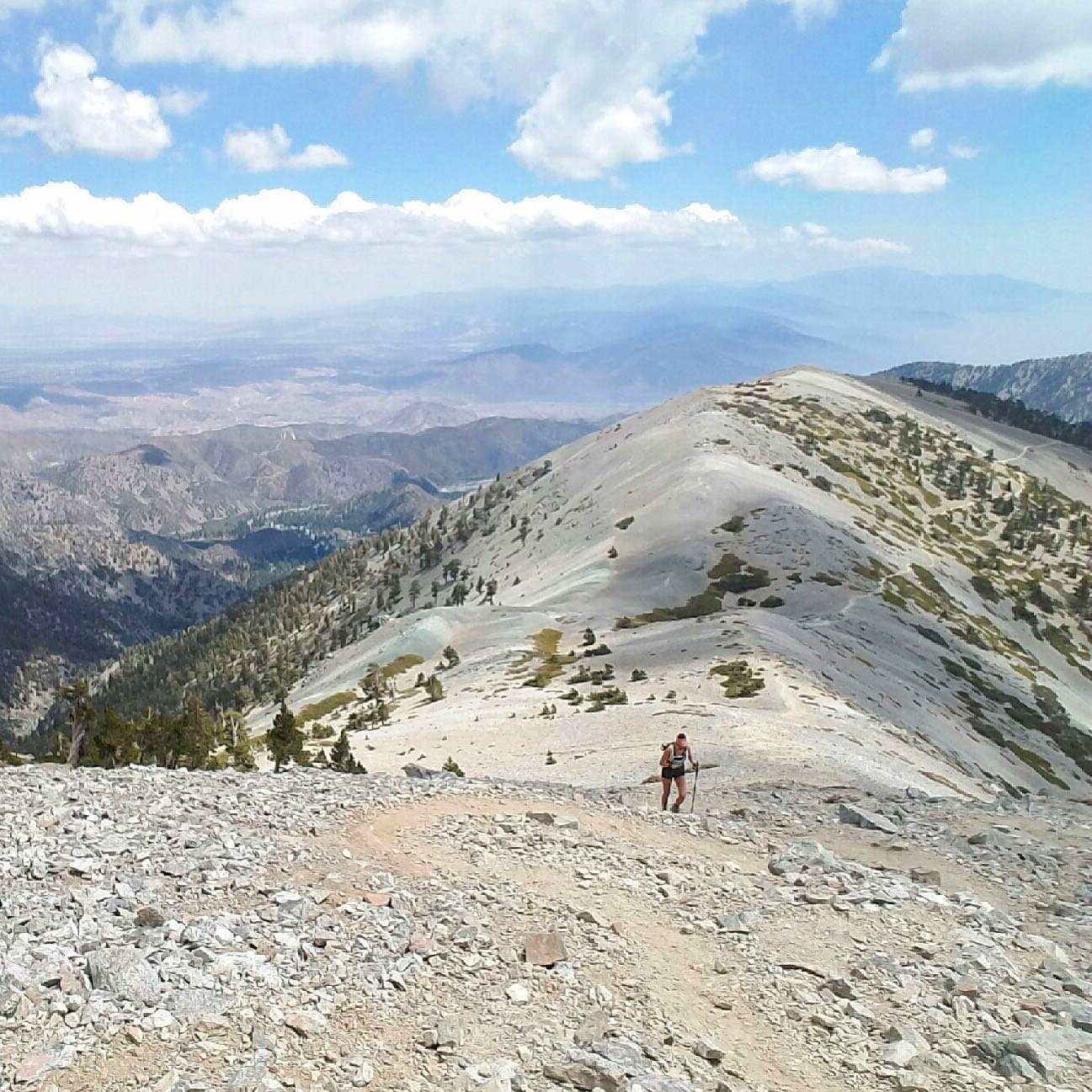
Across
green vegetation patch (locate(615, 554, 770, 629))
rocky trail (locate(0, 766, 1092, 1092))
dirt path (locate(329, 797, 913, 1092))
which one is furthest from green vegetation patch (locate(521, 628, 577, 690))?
rocky trail (locate(0, 766, 1092, 1092))

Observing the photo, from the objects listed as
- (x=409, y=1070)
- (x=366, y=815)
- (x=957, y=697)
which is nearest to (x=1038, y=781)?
(x=957, y=697)

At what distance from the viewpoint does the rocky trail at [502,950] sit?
35.3ft

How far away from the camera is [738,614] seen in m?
62.5

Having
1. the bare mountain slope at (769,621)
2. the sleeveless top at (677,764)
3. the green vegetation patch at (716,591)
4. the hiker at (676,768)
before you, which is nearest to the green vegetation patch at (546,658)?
the bare mountain slope at (769,621)

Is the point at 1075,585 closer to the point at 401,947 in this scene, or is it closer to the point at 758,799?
the point at 758,799

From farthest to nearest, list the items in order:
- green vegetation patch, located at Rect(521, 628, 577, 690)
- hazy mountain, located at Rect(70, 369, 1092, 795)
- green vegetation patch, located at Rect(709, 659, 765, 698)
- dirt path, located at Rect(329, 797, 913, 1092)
→ green vegetation patch, located at Rect(521, 628, 577, 690) → green vegetation patch, located at Rect(709, 659, 765, 698) → hazy mountain, located at Rect(70, 369, 1092, 795) → dirt path, located at Rect(329, 797, 913, 1092)

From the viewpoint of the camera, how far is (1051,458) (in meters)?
194

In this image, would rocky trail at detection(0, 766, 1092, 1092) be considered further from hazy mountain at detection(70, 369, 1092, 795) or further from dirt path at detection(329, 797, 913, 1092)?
hazy mountain at detection(70, 369, 1092, 795)

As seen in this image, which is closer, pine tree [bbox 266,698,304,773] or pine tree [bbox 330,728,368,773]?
pine tree [bbox 330,728,368,773]

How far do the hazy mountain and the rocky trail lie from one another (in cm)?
1302

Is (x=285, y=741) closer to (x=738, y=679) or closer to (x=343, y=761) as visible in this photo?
(x=343, y=761)

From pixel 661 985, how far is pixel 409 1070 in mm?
4206

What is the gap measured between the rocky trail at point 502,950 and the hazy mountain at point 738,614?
42.7 feet

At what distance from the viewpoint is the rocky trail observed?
10758 mm
